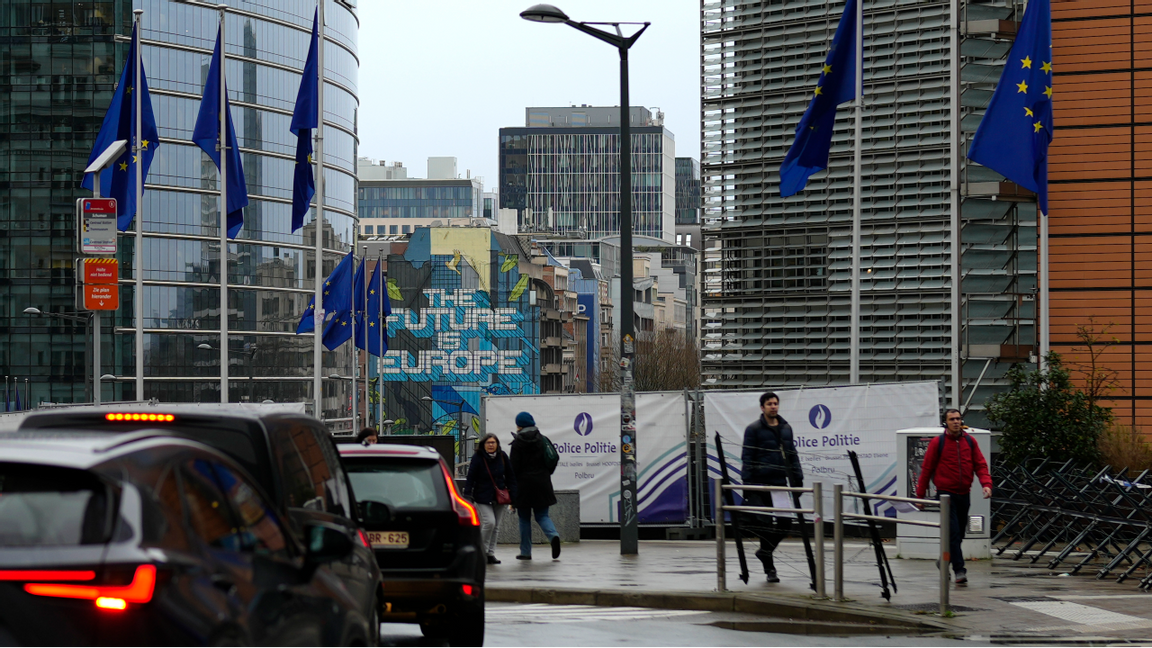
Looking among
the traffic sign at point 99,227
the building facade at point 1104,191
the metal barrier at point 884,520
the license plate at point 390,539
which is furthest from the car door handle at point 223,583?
the building facade at point 1104,191

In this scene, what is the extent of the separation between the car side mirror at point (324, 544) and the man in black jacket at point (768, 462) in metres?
8.06

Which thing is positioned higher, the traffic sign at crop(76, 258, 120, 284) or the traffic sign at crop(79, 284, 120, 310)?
the traffic sign at crop(76, 258, 120, 284)

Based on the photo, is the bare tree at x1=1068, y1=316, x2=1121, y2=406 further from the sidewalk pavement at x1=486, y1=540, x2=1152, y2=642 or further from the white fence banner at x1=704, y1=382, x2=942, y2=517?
the sidewalk pavement at x1=486, y1=540, x2=1152, y2=642

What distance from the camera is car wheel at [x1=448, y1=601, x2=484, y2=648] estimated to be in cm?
1006

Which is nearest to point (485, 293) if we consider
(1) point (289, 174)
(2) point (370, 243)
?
(2) point (370, 243)

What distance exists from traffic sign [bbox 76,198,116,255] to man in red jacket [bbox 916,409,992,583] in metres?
12.3

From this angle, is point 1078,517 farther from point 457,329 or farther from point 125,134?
point 457,329

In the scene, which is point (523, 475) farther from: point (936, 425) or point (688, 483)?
point (936, 425)

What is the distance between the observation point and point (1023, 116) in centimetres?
2195

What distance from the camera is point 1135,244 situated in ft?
86.0

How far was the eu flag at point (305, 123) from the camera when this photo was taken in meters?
32.8

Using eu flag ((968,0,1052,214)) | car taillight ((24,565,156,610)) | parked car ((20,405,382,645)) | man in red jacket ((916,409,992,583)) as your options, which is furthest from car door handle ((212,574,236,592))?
eu flag ((968,0,1052,214))

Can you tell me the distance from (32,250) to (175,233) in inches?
515

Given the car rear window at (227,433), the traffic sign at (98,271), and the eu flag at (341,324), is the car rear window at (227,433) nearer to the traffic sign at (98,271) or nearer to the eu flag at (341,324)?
the traffic sign at (98,271)
